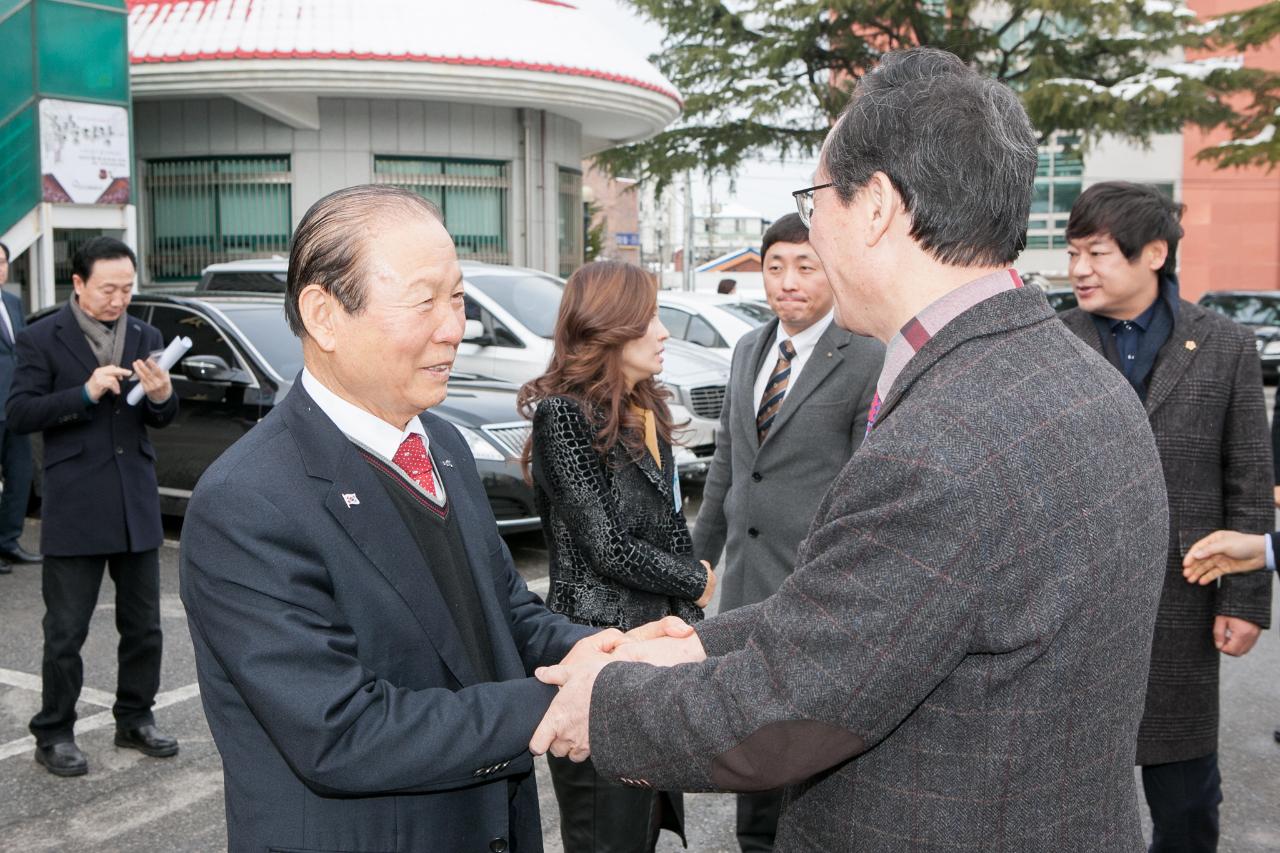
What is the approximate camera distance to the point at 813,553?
5.58ft

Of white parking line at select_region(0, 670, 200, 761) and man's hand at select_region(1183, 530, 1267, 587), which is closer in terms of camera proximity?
man's hand at select_region(1183, 530, 1267, 587)

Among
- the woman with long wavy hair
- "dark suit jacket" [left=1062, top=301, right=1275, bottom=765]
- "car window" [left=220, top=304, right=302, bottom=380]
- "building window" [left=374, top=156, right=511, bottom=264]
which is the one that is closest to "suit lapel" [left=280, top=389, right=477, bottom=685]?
the woman with long wavy hair

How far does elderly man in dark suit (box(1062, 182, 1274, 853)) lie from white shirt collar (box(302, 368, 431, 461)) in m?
2.17

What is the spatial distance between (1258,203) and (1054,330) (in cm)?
3541

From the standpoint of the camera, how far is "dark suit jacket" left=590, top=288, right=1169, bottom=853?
5.15ft

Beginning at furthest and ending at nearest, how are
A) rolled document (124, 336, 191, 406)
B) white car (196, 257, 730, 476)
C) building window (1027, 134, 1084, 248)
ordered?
building window (1027, 134, 1084, 248) → white car (196, 257, 730, 476) → rolled document (124, 336, 191, 406)

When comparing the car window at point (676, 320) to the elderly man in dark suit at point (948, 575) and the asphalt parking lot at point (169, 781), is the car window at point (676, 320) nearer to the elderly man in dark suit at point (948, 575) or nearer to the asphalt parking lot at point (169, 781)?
the asphalt parking lot at point (169, 781)

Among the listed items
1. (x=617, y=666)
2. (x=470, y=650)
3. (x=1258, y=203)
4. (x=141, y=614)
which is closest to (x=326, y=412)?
(x=470, y=650)

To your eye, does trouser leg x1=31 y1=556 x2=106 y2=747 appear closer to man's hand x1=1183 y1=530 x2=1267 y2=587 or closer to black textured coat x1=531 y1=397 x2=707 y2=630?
black textured coat x1=531 y1=397 x2=707 y2=630

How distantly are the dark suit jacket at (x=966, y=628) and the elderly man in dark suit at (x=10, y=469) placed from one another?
7.51m

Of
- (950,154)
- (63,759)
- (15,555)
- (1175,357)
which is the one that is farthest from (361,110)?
(950,154)

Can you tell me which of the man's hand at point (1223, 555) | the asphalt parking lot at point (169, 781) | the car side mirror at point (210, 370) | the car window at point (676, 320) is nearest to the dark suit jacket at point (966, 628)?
the man's hand at point (1223, 555)

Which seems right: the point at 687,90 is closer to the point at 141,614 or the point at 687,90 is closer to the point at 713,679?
the point at 141,614

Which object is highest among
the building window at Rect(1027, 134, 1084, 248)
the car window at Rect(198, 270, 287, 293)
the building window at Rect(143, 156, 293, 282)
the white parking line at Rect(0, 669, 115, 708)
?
the building window at Rect(1027, 134, 1084, 248)
